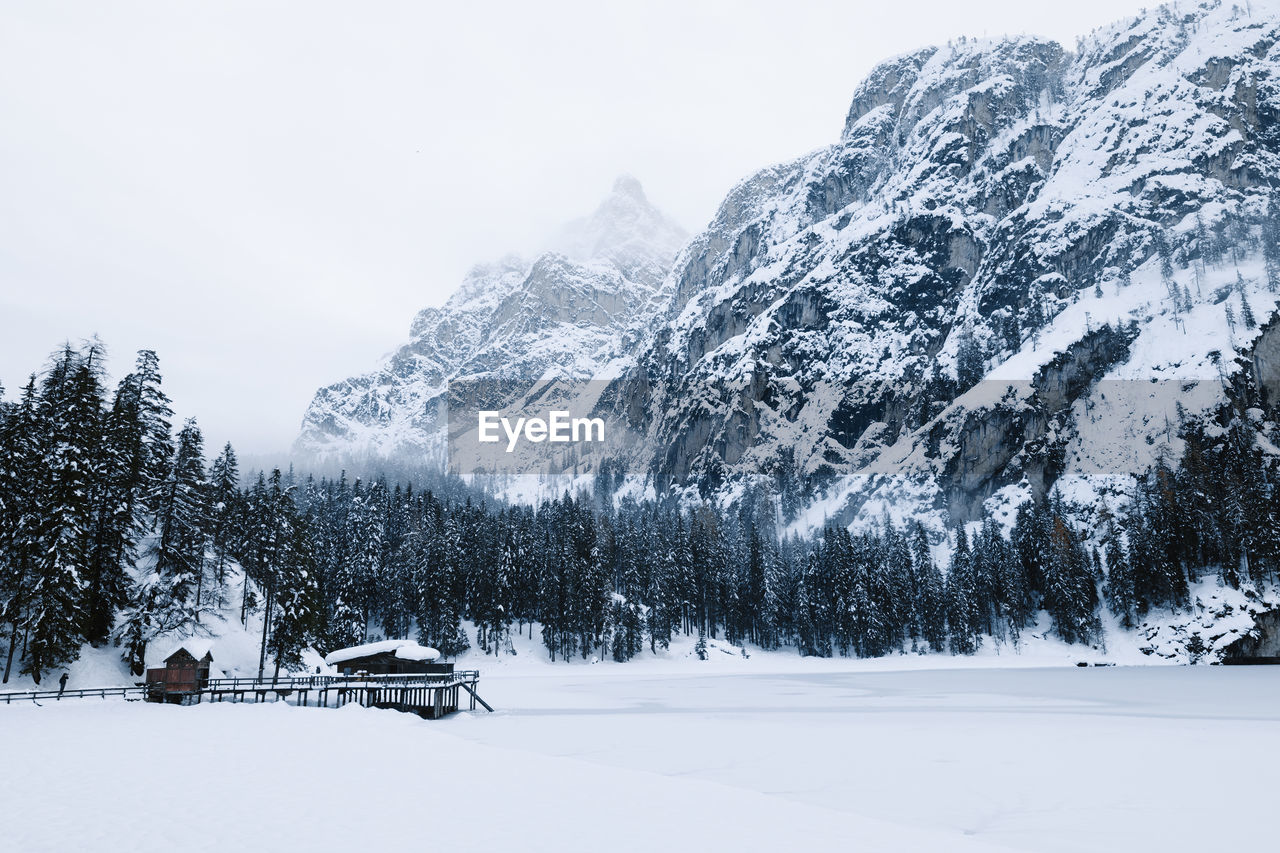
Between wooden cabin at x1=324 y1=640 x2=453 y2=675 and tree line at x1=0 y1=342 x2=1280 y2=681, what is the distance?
5.57 m

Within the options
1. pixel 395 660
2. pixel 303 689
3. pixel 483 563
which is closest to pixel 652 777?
pixel 303 689

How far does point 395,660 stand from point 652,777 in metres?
39.9

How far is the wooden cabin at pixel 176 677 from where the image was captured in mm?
41062

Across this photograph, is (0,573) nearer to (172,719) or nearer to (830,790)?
(172,719)

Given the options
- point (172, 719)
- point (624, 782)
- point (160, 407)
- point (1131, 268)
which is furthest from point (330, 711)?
point (1131, 268)

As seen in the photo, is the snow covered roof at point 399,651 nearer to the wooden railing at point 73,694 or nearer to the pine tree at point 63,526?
the wooden railing at point 73,694

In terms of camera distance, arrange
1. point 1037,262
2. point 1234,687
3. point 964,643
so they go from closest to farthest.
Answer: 1. point 1234,687
2. point 964,643
3. point 1037,262

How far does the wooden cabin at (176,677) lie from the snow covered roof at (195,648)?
11 cm

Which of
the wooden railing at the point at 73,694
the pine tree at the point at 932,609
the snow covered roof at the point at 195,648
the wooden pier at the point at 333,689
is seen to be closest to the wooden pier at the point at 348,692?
the wooden pier at the point at 333,689

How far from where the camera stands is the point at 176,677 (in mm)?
41625

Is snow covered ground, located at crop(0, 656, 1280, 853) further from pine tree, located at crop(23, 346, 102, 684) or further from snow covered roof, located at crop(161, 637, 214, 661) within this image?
pine tree, located at crop(23, 346, 102, 684)

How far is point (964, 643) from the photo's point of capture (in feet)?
335

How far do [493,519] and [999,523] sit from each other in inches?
4207

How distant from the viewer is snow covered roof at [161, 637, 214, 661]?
140 feet
